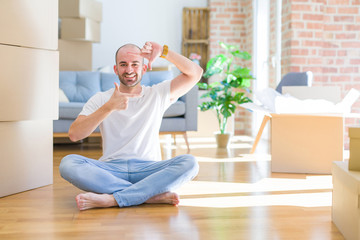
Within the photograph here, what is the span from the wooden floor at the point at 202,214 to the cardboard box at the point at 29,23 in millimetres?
862

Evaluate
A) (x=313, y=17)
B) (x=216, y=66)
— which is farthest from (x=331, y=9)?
(x=216, y=66)

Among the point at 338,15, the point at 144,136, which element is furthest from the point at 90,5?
the point at 144,136

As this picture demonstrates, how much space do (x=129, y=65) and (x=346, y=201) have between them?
3.94 ft

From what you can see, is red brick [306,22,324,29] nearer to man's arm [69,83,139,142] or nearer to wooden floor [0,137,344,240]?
wooden floor [0,137,344,240]

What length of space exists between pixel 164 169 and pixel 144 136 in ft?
0.75

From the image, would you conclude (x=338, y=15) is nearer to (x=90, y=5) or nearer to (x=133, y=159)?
(x=90, y=5)

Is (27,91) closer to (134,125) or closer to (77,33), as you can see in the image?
(134,125)

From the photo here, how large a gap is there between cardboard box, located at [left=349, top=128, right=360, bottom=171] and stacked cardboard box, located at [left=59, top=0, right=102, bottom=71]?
4.71 m

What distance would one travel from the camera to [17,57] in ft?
8.87

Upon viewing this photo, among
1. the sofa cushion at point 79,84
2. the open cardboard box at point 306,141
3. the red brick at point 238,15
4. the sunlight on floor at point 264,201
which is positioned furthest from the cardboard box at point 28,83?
the red brick at point 238,15

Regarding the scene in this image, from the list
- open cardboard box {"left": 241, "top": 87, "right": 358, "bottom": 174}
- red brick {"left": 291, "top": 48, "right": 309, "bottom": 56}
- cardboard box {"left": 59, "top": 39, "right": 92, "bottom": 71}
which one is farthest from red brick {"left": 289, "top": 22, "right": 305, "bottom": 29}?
cardboard box {"left": 59, "top": 39, "right": 92, "bottom": 71}

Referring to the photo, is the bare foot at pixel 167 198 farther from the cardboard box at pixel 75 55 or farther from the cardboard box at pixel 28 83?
the cardboard box at pixel 75 55

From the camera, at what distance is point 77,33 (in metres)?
6.11

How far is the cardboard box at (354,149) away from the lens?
6.27 ft
